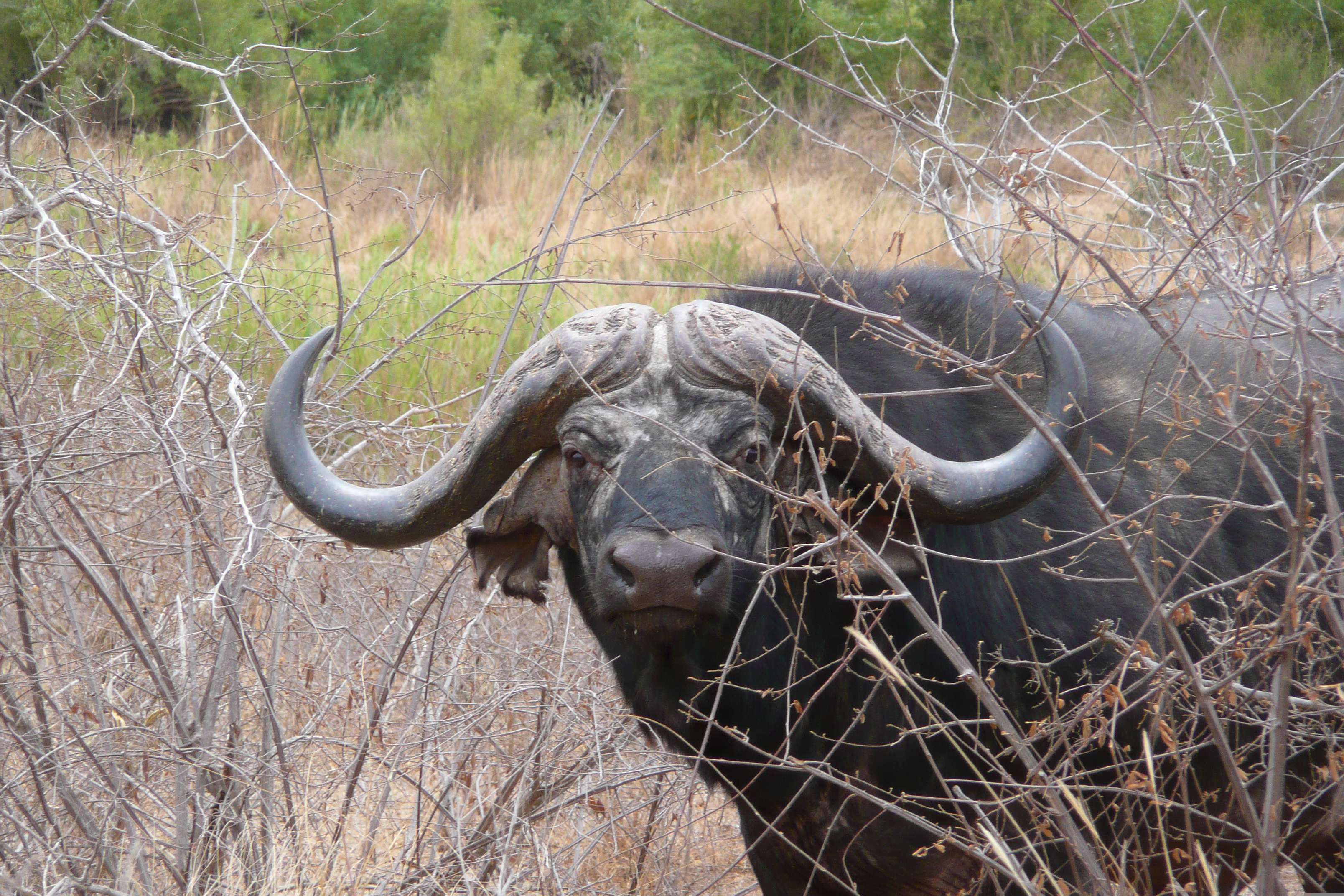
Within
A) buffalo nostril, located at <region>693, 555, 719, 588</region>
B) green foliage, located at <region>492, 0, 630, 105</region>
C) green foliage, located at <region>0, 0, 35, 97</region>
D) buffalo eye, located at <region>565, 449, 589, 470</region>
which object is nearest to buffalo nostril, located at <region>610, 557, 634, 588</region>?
buffalo nostril, located at <region>693, 555, 719, 588</region>

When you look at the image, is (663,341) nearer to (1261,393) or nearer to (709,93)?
(1261,393)

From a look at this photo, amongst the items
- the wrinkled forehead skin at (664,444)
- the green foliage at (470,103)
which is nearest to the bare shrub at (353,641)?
the wrinkled forehead skin at (664,444)

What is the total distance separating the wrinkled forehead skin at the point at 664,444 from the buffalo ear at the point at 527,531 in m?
0.18

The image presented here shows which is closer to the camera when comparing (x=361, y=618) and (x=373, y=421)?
(x=373, y=421)

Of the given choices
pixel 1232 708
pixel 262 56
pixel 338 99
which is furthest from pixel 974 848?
pixel 338 99

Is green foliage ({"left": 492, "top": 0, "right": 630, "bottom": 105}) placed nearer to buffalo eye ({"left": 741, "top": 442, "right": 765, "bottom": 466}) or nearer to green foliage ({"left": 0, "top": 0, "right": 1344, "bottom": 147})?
green foliage ({"left": 0, "top": 0, "right": 1344, "bottom": 147})

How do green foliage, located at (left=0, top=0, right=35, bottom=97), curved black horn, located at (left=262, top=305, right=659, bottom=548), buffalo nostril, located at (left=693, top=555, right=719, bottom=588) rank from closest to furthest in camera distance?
buffalo nostril, located at (left=693, top=555, right=719, bottom=588) < curved black horn, located at (left=262, top=305, right=659, bottom=548) < green foliage, located at (left=0, top=0, right=35, bottom=97)

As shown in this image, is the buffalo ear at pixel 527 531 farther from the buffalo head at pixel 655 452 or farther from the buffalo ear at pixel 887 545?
the buffalo ear at pixel 887 545

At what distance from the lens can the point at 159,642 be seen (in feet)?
11.2

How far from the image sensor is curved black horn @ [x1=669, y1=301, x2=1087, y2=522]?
8.66 feet

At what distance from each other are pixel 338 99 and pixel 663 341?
1325 centimetres

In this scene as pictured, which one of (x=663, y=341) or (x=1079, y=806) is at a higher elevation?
(x=663, y=341)

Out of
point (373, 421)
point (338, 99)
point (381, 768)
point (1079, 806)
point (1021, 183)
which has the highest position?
point (1021, 183)

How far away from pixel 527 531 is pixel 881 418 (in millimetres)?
975
